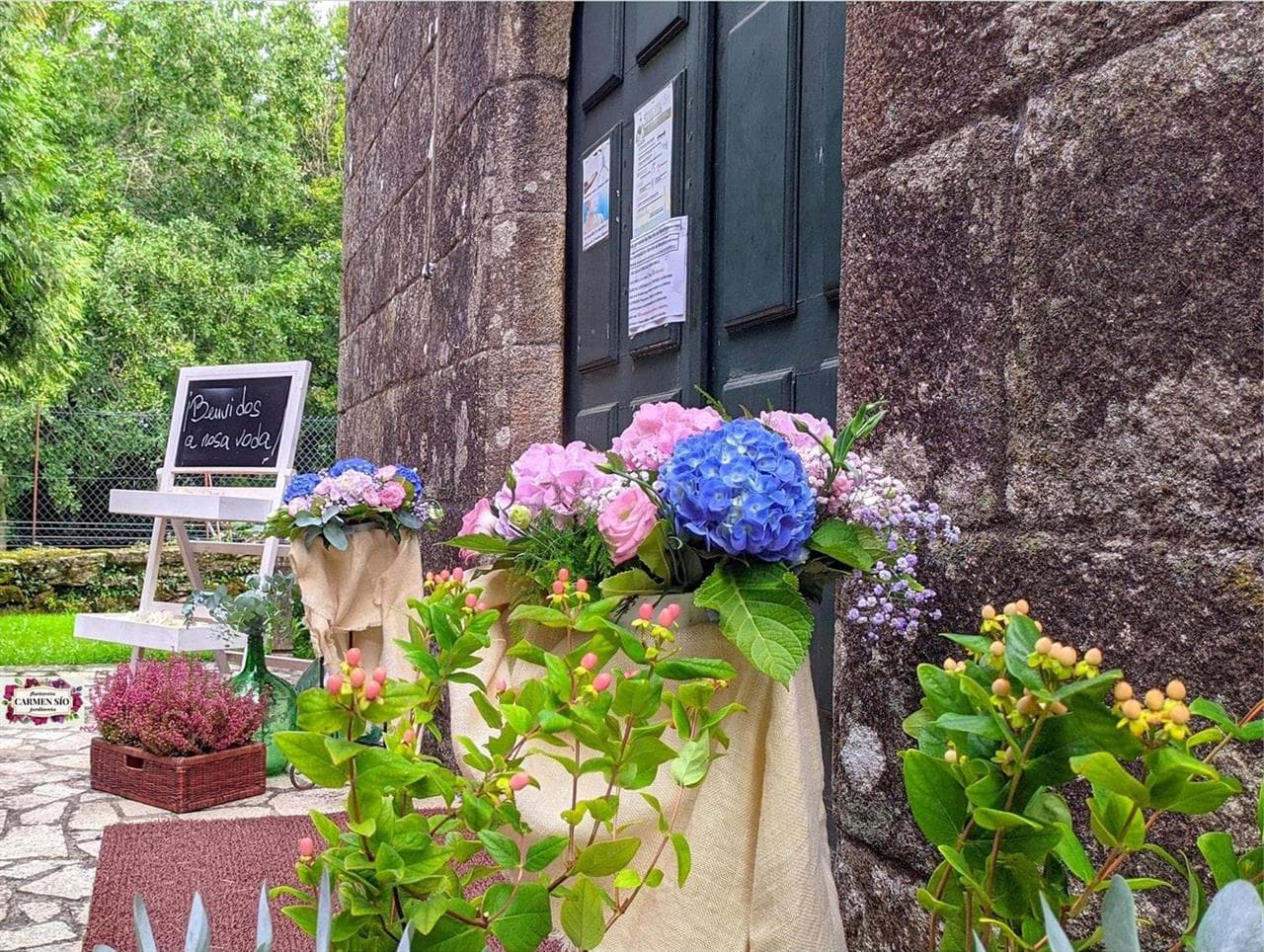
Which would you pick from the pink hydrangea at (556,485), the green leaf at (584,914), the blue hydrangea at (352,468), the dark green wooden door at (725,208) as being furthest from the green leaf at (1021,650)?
the blue hydrangea at (352,468)

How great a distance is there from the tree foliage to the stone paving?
1065 centimetres

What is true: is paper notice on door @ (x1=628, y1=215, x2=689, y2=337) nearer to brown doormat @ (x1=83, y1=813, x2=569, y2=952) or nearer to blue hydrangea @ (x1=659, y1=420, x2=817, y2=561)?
brown doormat @ (x1=83, y1=813, x2=569, y2=952)

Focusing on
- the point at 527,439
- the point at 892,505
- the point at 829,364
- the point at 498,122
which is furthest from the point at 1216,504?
the point at 498,122

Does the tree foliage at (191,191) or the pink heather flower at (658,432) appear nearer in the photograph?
the pink heather flower at (658,432)

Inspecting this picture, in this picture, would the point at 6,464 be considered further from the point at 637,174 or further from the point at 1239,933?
the point at 1239,933

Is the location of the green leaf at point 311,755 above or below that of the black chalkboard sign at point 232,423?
below

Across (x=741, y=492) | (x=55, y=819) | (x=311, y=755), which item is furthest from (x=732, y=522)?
(x=55, y=819)

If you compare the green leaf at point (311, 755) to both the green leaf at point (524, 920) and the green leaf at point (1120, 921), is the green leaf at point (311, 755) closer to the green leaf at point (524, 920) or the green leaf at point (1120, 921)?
the green leaf at point (524, 920)

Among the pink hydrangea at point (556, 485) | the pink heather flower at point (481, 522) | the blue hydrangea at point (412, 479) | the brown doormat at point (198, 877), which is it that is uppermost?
the blue hydrangea at point (412, 479)

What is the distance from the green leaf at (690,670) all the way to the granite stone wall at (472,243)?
2.35 m

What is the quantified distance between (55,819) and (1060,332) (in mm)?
3077

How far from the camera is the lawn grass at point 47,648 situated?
6656 mm

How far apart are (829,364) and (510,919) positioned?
1.35 m

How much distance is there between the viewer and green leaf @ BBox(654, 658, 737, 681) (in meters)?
0.97
